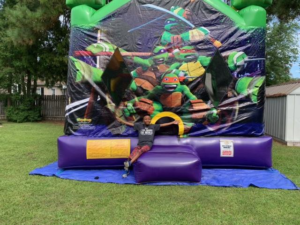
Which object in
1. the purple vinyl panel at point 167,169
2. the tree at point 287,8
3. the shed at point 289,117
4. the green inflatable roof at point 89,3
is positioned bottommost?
the purple vinyl panel at point 167,169

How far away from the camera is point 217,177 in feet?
15.4

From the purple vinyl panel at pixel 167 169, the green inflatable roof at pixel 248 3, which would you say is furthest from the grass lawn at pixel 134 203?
the green inflatable roof at pixel 248 3

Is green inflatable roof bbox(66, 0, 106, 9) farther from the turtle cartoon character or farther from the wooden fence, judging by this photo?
the wooden fence

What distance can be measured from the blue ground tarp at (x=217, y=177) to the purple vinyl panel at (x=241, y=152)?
0.15 metres

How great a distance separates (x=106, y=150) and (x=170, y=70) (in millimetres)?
2035

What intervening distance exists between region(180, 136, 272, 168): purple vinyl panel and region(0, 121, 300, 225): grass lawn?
60 centimetres

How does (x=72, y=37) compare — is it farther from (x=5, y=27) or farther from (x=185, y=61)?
(x=5, y=27)

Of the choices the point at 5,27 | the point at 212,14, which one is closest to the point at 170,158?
the point at 212,14

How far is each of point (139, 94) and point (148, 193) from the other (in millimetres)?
2228

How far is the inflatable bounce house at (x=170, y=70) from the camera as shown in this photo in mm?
5371

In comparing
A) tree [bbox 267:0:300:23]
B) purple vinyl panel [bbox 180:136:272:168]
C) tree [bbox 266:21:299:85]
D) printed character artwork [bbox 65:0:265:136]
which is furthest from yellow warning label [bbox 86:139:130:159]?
tree [bbox 266:21:299:85]

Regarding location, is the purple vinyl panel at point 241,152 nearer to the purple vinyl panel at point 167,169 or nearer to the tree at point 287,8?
the purple vinyl panel at point 167,169

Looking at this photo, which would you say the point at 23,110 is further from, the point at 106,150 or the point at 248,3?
the point at 248,3

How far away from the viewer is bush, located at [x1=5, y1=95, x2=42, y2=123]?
14.4 m
